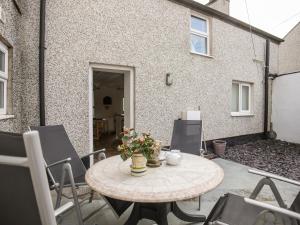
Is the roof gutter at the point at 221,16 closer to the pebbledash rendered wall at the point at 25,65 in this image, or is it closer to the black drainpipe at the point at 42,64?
the black drainpipe at the point at 42,64

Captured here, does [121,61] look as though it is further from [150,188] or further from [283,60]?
[283,60]

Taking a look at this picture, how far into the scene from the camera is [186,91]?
5621 millimetres

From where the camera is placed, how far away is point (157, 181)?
1701 mm

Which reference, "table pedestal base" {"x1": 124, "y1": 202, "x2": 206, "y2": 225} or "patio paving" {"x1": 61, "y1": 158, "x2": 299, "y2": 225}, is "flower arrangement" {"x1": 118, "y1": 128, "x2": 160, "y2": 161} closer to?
"table pedestal base" {"x1": 124, "y1": 202, "x2": 206, "y2": 225}

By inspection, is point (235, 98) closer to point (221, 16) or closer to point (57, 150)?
point (221, 16)

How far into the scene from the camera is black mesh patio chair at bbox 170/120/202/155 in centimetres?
347

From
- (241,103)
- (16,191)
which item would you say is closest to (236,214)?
(16,191)

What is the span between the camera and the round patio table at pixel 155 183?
4.81ft

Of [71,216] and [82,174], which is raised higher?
[82,174]

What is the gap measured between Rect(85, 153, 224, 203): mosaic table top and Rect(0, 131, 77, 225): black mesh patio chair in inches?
22.2

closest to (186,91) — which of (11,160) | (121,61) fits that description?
(121,61)

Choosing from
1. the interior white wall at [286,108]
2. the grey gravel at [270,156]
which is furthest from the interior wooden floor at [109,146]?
the interior white wall at [286,108]

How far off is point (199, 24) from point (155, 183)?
5.88 meters

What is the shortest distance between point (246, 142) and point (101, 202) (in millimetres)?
6253
